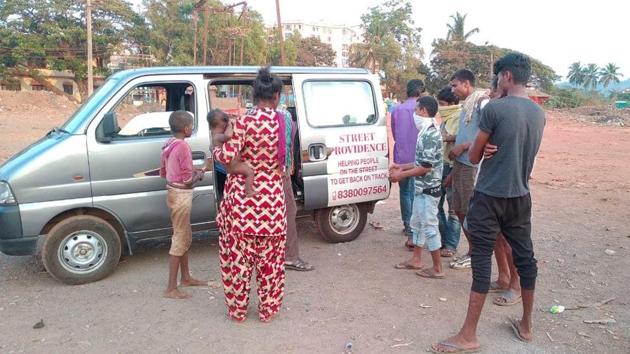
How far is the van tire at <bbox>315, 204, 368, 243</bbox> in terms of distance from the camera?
18.0 feet

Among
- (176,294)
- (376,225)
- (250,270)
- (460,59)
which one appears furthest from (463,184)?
(460,59)

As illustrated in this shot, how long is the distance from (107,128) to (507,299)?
3.78 metres

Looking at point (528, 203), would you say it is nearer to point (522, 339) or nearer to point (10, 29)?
point (522, 339)

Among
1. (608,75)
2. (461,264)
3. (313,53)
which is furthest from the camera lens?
(608,75)

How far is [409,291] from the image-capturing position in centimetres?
424

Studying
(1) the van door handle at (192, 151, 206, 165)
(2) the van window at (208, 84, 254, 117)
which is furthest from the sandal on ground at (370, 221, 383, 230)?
(1) the van door handle at (192, 151, 206, 165)

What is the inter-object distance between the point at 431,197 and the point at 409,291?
2.93 feet

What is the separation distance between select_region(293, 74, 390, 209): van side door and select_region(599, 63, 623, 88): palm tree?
302 ft

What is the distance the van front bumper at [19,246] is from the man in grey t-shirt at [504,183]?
3412mm

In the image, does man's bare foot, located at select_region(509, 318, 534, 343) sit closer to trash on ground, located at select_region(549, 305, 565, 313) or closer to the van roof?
trash on ground, located at select_region(549, 305, 565, 313)

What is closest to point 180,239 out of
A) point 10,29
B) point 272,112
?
point 272,112

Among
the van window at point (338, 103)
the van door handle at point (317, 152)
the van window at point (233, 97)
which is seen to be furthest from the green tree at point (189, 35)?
the van door handle at point (317, 152)

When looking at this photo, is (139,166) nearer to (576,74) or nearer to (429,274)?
(429,274)

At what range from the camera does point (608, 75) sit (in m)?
82.2
